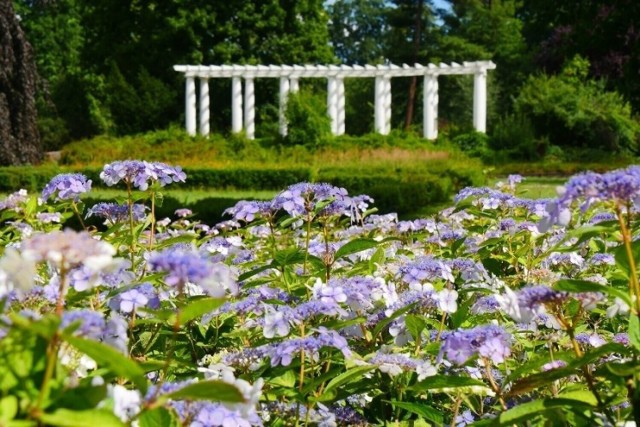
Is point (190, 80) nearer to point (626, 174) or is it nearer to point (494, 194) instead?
point (494, 194)

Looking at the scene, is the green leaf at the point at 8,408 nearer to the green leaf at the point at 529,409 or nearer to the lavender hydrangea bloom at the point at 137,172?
the green leaf at the point at 529,409

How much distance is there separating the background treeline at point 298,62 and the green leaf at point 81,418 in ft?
59.9

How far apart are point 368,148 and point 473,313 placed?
16.8 meters

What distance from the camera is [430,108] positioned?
23219mm

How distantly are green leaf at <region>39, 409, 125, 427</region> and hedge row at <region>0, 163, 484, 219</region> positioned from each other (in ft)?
28.2

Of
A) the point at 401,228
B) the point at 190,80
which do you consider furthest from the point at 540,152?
the point at 401,228

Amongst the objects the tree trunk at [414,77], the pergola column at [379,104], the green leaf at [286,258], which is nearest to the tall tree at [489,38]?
the tree trunk at [414,77]

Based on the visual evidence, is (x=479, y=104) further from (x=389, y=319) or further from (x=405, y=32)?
(x=389, y=319)

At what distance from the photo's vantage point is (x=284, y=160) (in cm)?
1789

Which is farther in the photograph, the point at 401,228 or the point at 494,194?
the point at 401,228

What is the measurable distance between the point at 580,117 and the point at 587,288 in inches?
847

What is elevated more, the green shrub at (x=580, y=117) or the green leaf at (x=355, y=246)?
the green leaf at (x=355, y=246)

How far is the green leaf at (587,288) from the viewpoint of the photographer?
112 cm

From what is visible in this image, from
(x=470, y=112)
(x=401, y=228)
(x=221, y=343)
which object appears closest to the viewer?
(x=221, y=343)
